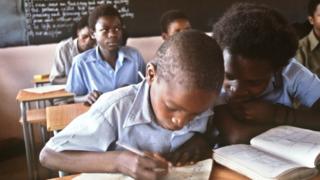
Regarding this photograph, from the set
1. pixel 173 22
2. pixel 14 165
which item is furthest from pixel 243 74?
pixel 14 165

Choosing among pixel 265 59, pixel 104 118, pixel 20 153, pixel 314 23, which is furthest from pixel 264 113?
pixel 20 153

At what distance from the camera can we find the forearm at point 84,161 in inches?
Result: 38.0

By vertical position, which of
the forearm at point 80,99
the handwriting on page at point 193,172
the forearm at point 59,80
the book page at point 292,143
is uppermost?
the book page at point 292,143

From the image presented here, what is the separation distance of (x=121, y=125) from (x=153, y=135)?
95 millimetres

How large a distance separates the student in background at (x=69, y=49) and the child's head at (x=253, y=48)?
2.12 metres

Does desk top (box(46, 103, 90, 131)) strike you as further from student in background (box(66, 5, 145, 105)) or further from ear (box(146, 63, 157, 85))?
ear (box(146, 63, 157, 85))

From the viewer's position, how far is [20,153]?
11.3 ft

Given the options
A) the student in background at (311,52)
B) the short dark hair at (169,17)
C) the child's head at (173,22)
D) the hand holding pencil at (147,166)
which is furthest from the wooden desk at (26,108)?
the hand holding pencil at (147,166)

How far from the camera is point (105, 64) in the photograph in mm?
2520

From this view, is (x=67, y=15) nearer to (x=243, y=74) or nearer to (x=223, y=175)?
(x=243, y=74)

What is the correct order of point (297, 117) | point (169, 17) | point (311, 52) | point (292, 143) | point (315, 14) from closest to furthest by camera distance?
point (292, 143)
point (297, 117)
point (311, 52)
point (315, 14)
point (169, 17)

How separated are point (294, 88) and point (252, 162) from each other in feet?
1.58

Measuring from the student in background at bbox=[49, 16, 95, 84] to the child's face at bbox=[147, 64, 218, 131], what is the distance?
229 centimetres

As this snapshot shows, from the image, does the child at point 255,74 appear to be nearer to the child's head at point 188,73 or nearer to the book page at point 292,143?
the book page at point 292,143
